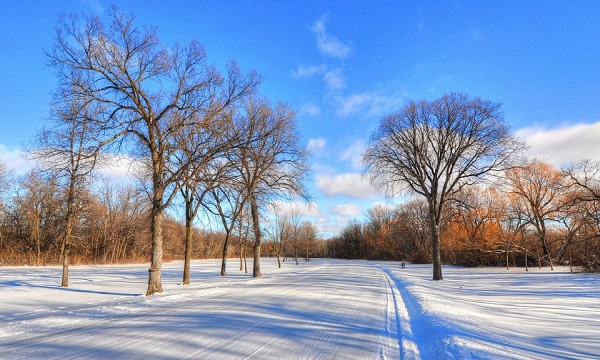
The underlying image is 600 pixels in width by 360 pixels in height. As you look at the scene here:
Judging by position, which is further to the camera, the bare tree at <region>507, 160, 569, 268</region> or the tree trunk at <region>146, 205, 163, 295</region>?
the bare tree at <region>507, 160, 569, 268</region>

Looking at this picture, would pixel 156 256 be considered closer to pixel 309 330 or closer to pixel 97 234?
pixel 309 330

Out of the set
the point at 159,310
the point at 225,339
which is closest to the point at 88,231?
the point at 159,310

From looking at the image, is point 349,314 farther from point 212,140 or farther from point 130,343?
point 212,140

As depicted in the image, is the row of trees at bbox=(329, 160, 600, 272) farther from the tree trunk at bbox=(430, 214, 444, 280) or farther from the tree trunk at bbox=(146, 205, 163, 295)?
the tree trunk at bbox=(146, 205, 163, 295)

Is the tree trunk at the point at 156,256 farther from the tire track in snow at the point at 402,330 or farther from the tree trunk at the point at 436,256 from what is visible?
the tree trunk at the point at 436,256

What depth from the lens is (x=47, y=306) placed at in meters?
11.0

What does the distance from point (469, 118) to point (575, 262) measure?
45.1 feet

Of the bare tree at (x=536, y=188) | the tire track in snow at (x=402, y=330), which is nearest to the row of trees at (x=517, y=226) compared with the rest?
the bare tree at (x=536, y=188)

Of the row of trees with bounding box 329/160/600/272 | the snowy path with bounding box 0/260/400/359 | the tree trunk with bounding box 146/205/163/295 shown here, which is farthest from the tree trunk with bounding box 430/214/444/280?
the tree trunk with bounding box 146/205/163/295

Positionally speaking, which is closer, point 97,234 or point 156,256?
point 156,256

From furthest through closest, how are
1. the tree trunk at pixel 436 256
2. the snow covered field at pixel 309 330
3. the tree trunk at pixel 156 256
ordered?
the tree trunk at pixel 436 256, the tree trunk at pixel 156 256, the snow covered field at pixel 309 330

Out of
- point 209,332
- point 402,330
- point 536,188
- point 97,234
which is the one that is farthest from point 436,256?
point 97,234

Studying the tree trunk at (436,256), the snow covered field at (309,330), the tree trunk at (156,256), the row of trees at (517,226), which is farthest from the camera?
the row of trees at (517,226)

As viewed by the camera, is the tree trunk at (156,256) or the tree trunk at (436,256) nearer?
the tree trunk at (156,256)
